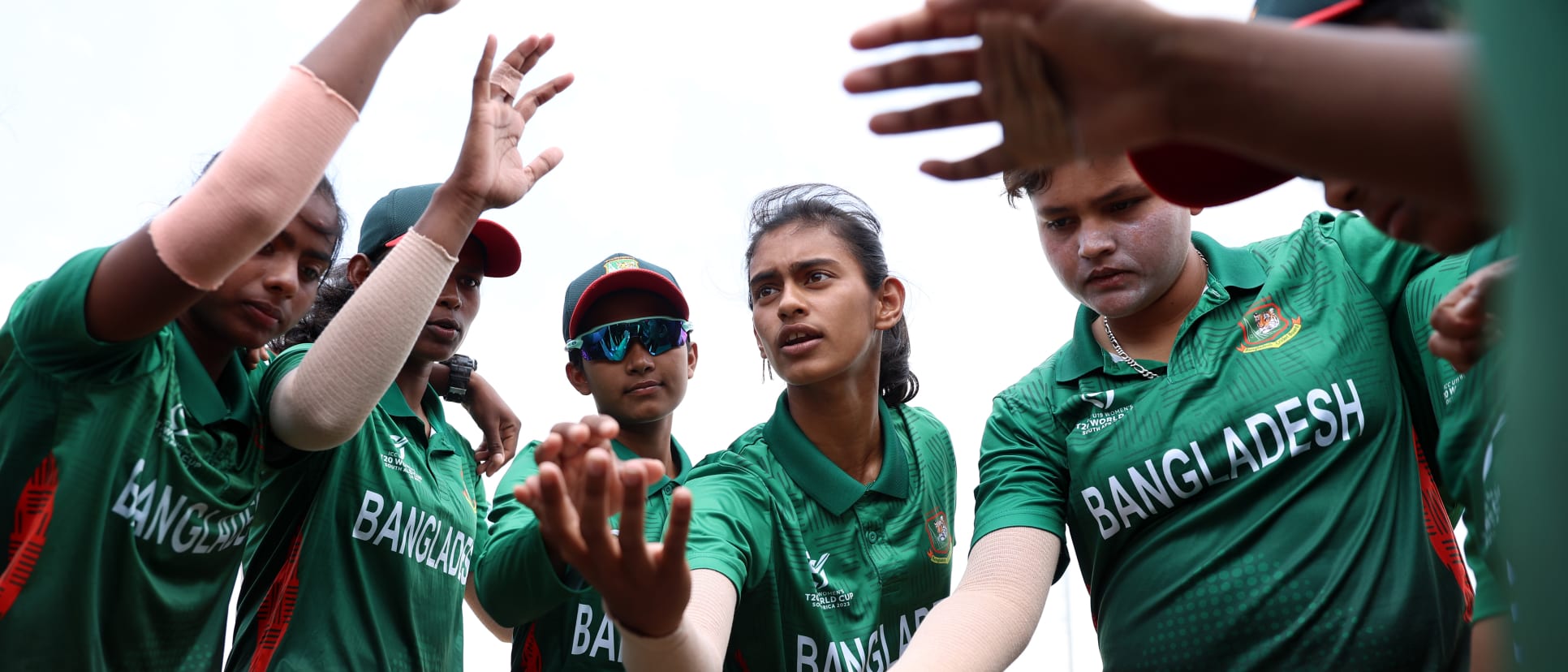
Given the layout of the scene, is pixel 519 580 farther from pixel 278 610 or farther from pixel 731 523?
pixel 278 610

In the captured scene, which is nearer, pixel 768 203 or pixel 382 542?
pixel 382 542

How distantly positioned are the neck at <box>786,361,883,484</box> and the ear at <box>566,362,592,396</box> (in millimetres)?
1063

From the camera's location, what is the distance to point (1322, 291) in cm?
281

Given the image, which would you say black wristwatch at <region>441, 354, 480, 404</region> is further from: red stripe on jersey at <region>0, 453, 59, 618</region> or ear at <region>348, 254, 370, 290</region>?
red stripe on jersey at <region>0, 453, 59, 618</region>

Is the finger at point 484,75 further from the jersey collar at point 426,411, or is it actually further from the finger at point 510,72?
the jersey collar at point 426,411

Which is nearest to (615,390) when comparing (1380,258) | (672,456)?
(672,456)

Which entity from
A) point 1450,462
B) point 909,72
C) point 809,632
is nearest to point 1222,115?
point 909,72

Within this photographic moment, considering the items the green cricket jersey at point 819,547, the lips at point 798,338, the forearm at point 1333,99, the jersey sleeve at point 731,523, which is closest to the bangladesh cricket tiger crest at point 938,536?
the green cricket jersey at point 819,547

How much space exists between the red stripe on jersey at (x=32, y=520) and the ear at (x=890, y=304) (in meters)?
2.41

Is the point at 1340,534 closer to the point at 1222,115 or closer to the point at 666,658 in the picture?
the point at 666,658

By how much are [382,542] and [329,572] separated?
0.56ft

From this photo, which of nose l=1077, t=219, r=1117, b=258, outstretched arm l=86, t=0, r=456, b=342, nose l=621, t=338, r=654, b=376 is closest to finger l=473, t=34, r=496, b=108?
outstretched arm l=86, t=0, r=456, b=342

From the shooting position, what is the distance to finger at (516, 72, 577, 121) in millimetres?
3168

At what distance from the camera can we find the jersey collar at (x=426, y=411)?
3.53m
